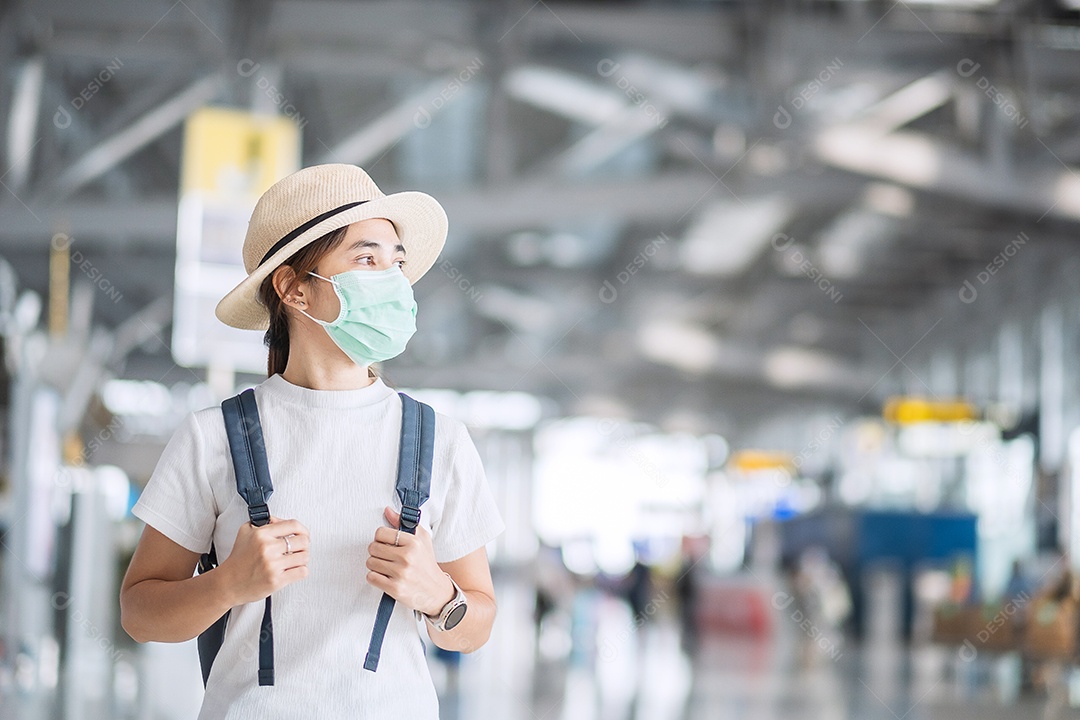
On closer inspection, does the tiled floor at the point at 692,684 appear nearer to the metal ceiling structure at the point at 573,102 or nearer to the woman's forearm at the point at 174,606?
the metal ceiling structure at the point at 573,102

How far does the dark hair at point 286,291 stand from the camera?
1977 mm

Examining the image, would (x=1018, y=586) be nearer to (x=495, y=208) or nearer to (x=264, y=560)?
(x=495, y=208)

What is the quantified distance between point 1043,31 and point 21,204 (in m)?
11.8

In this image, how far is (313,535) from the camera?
5.97ft

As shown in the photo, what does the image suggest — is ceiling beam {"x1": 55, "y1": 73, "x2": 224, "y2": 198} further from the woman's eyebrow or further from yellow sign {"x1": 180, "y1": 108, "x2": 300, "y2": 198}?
the woman's eyebrow

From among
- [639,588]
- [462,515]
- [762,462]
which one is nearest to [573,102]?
[639,588]

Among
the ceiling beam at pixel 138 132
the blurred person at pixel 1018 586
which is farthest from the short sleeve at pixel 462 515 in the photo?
the blurred person at pixel 1018 586

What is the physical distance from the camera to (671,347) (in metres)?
33.0

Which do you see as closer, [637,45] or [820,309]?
[637,45]

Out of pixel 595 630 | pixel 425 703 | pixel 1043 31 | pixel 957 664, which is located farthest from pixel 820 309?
pixel 425 703

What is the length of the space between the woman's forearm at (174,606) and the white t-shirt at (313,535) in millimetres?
63

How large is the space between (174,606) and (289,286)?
522 millimetres

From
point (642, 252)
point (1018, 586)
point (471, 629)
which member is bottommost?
point (471, 629)

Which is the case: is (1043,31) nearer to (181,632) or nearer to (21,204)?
(21,204)
